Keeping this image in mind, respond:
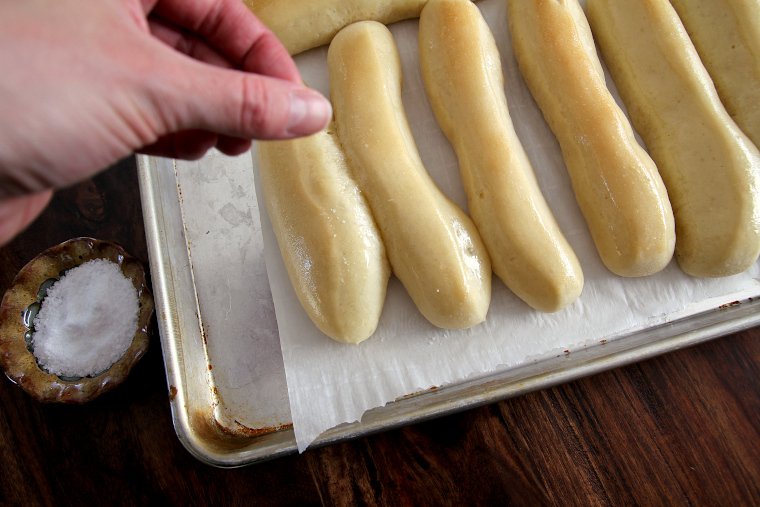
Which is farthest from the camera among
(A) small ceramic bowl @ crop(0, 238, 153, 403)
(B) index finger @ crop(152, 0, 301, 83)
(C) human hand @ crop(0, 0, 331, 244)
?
(A) small ceramic bowl @ crop(0, 238, 153, 403)

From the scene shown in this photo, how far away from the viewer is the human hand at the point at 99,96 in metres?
0.49

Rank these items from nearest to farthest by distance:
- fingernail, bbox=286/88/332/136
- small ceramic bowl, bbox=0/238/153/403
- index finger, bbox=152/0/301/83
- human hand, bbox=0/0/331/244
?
human hand, bbox=0/0/331/244
fingernail, bbox=286/88/332/136
index finger, bbox=152/0/301/83
small ceramic bowl, bbox=0/238/153/403

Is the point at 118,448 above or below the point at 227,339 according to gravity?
below

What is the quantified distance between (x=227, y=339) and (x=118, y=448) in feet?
1.00

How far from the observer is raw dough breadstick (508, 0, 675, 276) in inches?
33.7

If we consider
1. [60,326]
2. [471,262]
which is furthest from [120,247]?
[471,262]

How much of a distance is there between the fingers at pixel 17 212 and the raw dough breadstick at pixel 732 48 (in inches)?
47.4

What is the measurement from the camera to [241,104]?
55 centimetres

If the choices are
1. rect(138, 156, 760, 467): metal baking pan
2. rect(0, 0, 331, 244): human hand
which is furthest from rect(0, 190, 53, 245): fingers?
rect(138, 156, 760, 467): metal baking pan

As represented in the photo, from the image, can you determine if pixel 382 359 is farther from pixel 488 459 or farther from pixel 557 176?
pixel 557 176

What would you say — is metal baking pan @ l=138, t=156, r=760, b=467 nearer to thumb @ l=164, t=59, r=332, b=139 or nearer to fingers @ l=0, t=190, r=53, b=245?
fingers @ l=0, t=190, r=53, b=245

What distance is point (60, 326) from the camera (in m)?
0.95

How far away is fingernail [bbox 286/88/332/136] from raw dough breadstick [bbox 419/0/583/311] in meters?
0.37

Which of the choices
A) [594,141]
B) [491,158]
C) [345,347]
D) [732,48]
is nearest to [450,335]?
[345,347]
